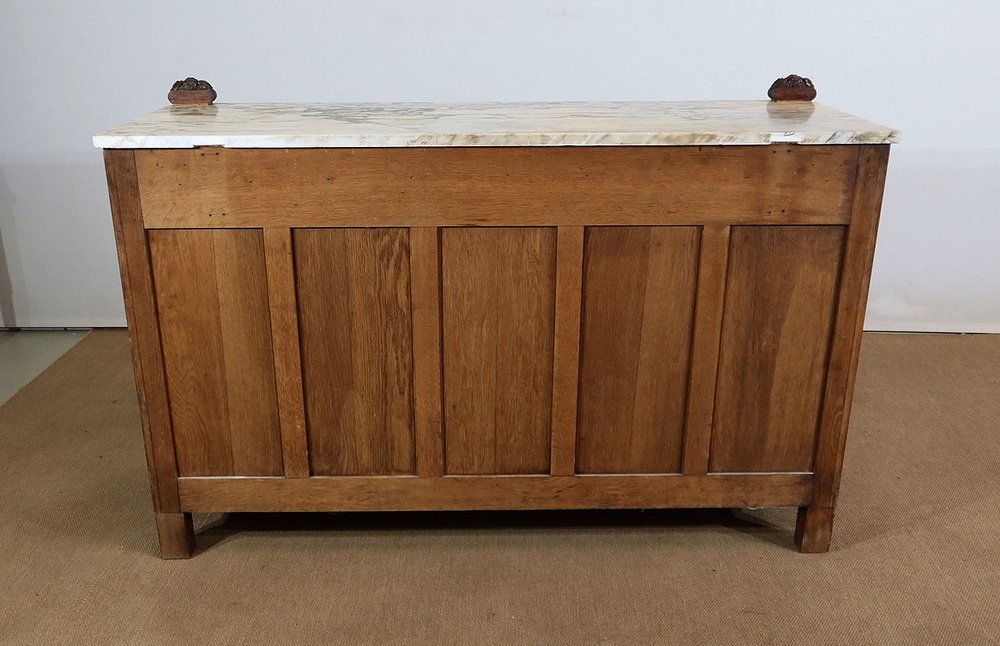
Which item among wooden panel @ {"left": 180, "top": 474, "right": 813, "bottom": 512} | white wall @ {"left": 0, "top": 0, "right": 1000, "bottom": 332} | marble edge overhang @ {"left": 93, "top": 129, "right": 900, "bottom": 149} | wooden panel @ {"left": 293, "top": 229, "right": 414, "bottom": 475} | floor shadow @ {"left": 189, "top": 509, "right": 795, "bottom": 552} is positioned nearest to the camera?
marble edge overhang @ {"left": 93, "top": 129, "right": 900, "bottom": 149}

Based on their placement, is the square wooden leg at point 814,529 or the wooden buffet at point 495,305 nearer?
the wooden buffet at point 495,305

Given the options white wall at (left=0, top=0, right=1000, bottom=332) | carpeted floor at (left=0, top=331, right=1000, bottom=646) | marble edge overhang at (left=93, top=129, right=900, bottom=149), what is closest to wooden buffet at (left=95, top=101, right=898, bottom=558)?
marble edge overhang at (left=93, top=129, right=900, bottom=149)

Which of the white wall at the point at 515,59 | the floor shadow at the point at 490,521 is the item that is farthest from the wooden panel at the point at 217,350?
the white wall at the point at 515,59

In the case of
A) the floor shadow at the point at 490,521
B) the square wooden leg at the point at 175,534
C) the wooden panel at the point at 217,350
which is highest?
the wooden panel at the point at 217,350

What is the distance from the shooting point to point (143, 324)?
1.78 m

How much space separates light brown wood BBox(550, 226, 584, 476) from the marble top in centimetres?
20

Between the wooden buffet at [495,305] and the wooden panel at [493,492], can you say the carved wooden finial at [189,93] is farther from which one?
the wooden panel at [493,492]

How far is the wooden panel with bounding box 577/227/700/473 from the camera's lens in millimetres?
1763

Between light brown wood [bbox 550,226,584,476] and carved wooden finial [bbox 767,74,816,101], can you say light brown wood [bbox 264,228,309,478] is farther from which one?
carved wooden finial [bbox 767,74,816,101]

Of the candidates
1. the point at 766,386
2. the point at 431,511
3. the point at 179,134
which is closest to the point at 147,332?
the point at 179,134

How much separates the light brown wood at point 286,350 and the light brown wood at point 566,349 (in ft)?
1.70

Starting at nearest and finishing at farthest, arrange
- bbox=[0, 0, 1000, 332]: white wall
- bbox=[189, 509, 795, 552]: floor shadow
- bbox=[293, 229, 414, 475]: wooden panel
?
bbox=[293, 229, 414, 475]: wooden panel → bbox=[189, 509, 795, 552]: floor shadow → bbox=[0, 0, 1000, 332]: white wall

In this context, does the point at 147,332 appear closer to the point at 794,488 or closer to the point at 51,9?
the point at 794,488

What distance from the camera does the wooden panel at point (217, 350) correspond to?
1747 millimetres
